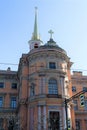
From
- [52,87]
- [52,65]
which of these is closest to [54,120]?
[52,87]

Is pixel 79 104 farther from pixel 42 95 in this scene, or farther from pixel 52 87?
pixel 42 95

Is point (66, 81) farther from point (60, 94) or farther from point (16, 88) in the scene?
point (16, 88)

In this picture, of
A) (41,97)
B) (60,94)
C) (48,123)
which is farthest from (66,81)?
(48,123)

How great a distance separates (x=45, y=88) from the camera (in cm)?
3772

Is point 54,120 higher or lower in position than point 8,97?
lower

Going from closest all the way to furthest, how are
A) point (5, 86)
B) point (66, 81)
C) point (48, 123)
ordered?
point (48, 123)
point (66, 81)
point (5, 86)

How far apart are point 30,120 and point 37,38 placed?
84.5ft

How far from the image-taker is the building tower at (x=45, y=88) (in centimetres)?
3581

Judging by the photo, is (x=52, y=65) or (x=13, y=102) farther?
(x=13, y=102)

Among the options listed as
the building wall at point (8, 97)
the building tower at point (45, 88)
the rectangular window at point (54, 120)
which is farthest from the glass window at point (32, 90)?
the building wall at point (8, 97)

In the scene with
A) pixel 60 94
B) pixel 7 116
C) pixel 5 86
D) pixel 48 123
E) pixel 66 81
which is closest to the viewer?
pixel 48 123

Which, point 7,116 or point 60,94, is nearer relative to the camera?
point 60,94

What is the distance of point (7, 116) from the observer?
4547 centimetres

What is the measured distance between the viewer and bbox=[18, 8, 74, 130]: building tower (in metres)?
35.8
